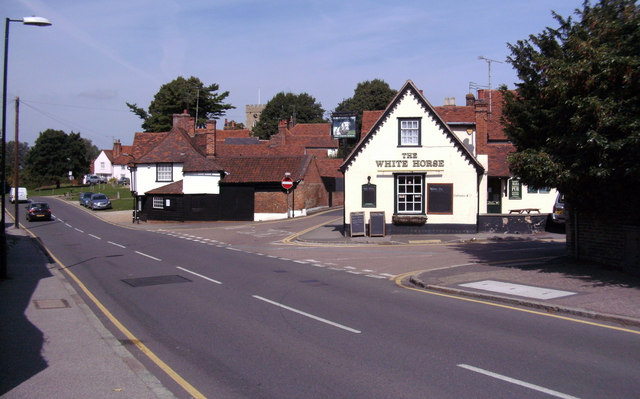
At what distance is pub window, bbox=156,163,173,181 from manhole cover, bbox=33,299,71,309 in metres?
33.2

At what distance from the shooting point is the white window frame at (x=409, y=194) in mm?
28359

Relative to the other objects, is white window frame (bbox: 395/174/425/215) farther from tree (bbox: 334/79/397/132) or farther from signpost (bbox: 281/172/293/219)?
tree (bbox: 334/79/397/132)

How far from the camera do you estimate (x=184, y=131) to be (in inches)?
1844

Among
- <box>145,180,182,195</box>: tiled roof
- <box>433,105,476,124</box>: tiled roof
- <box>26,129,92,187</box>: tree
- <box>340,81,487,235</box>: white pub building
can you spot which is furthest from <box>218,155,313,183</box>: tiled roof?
<box>26,129,92,187</box>: tree

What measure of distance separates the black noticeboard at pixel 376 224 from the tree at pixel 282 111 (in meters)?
69.0

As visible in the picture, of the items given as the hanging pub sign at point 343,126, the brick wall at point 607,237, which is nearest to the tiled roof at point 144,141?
the hanging pub sign at point 343,126

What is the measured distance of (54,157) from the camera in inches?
3782

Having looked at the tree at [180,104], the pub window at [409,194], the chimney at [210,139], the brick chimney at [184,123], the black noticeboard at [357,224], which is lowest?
the black noticeboard at [357,224]

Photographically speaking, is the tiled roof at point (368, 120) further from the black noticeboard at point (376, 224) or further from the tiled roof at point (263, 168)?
the tiled roof at point (263, 168)

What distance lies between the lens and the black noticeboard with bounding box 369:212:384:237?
2753cm

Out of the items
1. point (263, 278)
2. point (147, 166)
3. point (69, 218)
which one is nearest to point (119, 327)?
point (263, 278)

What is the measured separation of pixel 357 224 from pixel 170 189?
20409 mm

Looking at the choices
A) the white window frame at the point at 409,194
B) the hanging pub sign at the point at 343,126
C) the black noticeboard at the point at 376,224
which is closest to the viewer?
the black noticeboard at the point at 376,224

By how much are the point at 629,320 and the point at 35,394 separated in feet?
29.6
